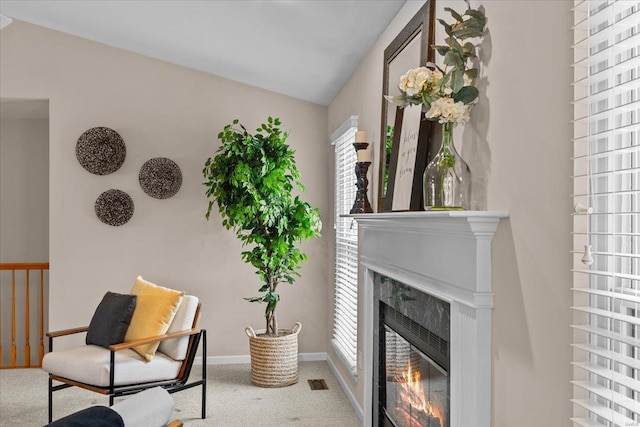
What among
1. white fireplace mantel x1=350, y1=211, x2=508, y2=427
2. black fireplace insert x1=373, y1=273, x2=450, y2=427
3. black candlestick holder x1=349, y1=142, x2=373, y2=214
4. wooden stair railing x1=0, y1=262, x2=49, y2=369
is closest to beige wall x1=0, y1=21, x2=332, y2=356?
wooden stair railing x1=0, y1=262, x2=49, y2=369

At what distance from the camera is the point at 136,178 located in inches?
210

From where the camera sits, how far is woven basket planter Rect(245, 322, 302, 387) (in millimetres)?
4668

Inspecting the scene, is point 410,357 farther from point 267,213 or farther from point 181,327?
point 267,213

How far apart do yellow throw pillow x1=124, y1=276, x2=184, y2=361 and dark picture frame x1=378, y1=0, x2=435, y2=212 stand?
1562 mm

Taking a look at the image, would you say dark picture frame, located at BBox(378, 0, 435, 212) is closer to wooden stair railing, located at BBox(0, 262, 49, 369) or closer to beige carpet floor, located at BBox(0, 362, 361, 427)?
beige carpet floor, located at BBox(0, 362, 361, 427)

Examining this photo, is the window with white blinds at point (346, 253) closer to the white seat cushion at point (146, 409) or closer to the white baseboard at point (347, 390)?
the white baseboard at point (347, 390)

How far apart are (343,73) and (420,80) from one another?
2402mm

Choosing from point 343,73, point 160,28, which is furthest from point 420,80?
point 160,28

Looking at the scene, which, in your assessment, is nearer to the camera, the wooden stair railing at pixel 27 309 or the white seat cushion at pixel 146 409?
the white seat cushion at pixel 146 409

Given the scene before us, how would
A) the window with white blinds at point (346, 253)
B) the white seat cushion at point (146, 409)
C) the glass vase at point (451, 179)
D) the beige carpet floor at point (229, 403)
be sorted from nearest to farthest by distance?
the white seat cushion at point (146, 409), the glass vase at point (451, 179), the beige carpet floor at point (229, 403), the window with white blinds at point (346, 253)

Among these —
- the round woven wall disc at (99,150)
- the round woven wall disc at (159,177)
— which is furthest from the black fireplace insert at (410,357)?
the round woven wall disc at (99,150)

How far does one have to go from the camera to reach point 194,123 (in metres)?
5.41

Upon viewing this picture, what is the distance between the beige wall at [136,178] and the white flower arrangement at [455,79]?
346cm

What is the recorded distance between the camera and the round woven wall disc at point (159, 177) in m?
5.29
